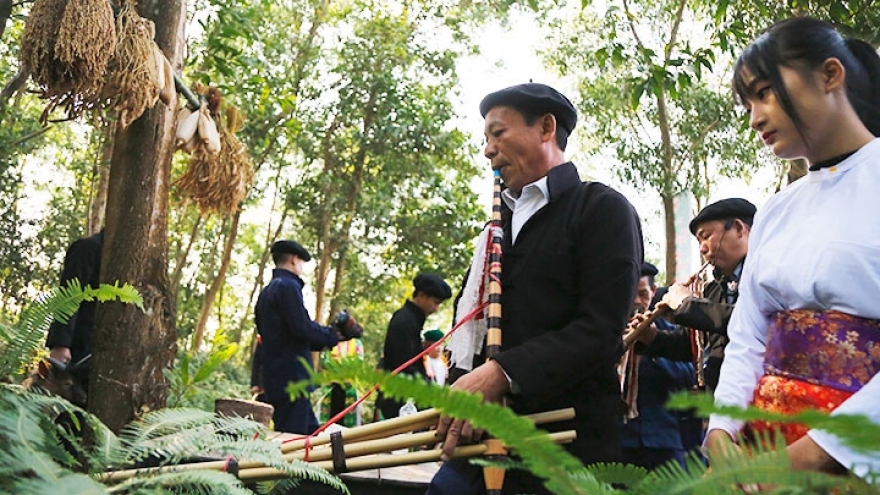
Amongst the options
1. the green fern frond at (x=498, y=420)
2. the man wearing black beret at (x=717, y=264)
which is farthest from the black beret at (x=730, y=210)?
the green fern frond at (x=498, y=420)

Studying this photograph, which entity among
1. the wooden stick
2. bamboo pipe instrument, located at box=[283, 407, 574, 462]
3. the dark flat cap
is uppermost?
the dark flat cap

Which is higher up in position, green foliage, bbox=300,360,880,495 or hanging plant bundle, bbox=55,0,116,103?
hanging plant bundle, bbox=55,0,116,103

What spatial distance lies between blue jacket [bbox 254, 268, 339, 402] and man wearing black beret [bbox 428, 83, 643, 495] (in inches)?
151

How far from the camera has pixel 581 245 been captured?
90.5 inches

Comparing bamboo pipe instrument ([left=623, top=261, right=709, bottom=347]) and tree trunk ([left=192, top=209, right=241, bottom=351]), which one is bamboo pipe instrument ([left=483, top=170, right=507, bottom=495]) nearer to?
bamboo pipe instrument ([left=623, top=261, right=709, bottom=347])

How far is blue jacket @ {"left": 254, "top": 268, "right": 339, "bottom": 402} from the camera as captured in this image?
244 inches

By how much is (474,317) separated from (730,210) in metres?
1.79

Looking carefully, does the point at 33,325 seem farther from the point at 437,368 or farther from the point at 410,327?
the point at 437,368

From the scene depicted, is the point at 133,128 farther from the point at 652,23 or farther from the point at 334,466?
the point at 652,23

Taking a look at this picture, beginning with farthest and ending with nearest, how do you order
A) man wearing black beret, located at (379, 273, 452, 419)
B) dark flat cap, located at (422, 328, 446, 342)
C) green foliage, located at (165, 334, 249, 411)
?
dark flat cap, located at (422, 328, 446, 342), man wearing black beret, located at (379, 273, 452, 419), green foliage, located at (165, 334, 249, 411)

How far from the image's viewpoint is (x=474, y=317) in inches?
96.2

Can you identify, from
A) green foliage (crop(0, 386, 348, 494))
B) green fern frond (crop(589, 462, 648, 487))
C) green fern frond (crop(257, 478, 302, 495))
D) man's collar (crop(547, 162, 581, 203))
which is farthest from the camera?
man's collar (crop(547, 162, 581, 203))

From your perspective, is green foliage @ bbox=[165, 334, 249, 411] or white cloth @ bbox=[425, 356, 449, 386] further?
white cloth @ bbox=[425, 356, 449, 386]

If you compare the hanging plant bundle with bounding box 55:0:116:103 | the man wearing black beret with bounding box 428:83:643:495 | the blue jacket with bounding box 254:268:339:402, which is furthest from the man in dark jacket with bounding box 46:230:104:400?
the man wearing black beret with bounding box 428:83:643:495
